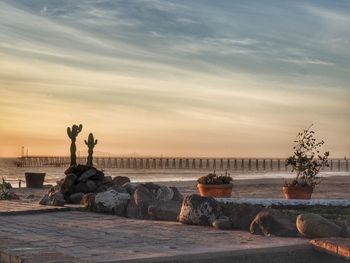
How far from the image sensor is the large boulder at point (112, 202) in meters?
12.8

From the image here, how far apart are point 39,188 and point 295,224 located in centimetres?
2190

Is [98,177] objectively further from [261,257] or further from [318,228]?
[261,257]

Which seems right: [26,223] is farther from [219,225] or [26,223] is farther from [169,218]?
[219,225]

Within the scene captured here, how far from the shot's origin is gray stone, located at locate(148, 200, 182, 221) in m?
11.4

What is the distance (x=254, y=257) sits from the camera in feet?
25.3

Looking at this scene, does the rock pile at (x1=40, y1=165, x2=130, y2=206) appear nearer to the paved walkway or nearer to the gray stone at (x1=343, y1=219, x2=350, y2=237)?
the paved walkway

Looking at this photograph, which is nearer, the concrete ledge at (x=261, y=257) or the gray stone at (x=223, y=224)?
the concrete ledge at (x=261, y=257)

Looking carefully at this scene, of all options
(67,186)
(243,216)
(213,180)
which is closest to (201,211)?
(243,216)

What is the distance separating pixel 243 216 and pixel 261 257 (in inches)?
91.8

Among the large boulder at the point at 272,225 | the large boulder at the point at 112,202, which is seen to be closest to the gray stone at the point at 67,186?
the large boulder at the point at 112,202

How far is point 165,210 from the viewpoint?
37.9 feet

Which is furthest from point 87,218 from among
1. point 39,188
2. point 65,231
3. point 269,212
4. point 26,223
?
point 39,188

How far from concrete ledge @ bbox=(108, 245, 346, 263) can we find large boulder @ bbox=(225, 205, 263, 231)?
5.99ft

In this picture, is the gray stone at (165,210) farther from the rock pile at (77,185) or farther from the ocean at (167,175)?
the ocean at (167,175)
